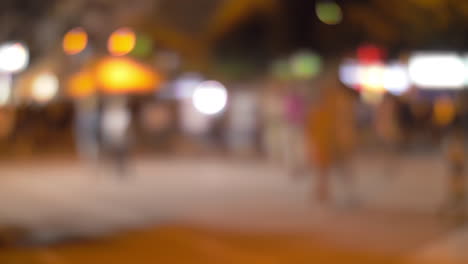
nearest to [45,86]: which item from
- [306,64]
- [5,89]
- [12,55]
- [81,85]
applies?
[5,89]

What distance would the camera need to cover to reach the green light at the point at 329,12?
56.7 ft

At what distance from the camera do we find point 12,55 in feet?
38.6

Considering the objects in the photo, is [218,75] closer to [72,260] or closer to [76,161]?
[76,161]

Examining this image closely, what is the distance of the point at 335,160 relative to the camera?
10.9 meters

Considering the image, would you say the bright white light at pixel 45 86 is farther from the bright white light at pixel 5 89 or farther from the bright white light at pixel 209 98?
the bright white light at pixel 209 98

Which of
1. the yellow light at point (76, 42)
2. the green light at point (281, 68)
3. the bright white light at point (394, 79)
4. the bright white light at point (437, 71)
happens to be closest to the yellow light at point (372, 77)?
the bright white light at point (394, 79)

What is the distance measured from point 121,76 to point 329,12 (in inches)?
280

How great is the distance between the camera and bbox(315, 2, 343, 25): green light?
56.7ft

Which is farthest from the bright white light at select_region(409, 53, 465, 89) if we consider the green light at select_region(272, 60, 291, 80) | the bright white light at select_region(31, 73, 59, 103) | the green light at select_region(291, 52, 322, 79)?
the bright white light at select_region(31, 73, 59, 103)

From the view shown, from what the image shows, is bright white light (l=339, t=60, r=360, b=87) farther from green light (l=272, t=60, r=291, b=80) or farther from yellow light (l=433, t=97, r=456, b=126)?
yellow light (l=433, t=97, r=456, b=126)

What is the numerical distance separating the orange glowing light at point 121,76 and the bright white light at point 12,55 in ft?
6.08

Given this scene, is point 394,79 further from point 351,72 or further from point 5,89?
point 5,89

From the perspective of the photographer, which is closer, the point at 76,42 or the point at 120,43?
the point at 76,42

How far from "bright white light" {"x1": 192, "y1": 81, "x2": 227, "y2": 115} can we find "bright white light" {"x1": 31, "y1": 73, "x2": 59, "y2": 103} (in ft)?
18.9
